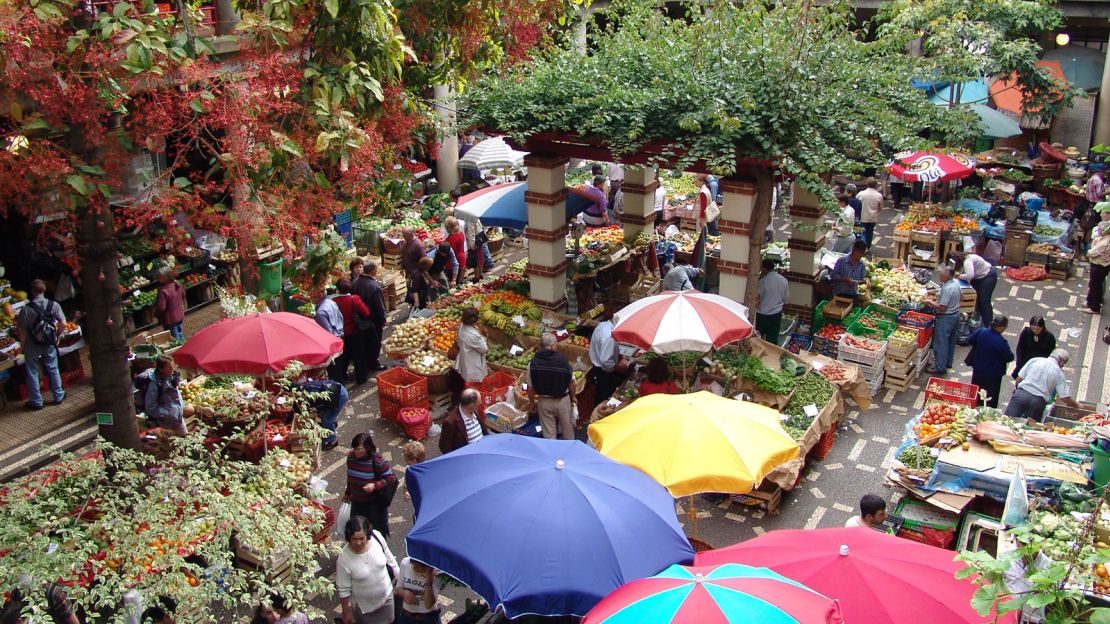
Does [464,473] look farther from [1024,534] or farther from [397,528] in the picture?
[1024,534]

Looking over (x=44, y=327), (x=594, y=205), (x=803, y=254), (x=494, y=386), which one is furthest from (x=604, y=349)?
(x=44, y=327)

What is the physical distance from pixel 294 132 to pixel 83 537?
114 inches

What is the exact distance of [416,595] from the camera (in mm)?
6676

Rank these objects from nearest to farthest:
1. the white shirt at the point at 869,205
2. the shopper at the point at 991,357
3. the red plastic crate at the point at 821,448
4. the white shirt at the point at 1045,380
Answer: the white shirt at the point at 1045,380
the red plastic crate at the point at 821,448
the shopper at the point at 991,357
the white shirt at the point at 869,205

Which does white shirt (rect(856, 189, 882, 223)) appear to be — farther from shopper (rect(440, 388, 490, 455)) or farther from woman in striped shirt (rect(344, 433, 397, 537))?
woman in striped shirt (rect(344, 433, 397, 537))

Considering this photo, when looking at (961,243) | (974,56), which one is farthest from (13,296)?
(974,56)

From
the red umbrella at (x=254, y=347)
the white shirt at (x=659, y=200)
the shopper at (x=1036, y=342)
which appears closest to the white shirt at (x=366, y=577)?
the red umbrella at (x=254, y=347)

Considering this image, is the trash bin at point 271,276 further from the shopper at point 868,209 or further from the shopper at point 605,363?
the shopper at point 868,209

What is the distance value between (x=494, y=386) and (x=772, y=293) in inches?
150

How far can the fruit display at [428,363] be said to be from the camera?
11.3 m

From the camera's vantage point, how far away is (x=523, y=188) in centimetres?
1324

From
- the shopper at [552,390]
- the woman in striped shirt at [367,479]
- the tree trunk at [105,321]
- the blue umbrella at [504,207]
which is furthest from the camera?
the blue umbrella at [504,207]

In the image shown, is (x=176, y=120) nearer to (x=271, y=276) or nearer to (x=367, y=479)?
(x=367, y=479)

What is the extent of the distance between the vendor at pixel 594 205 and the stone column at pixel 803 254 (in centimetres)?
294
